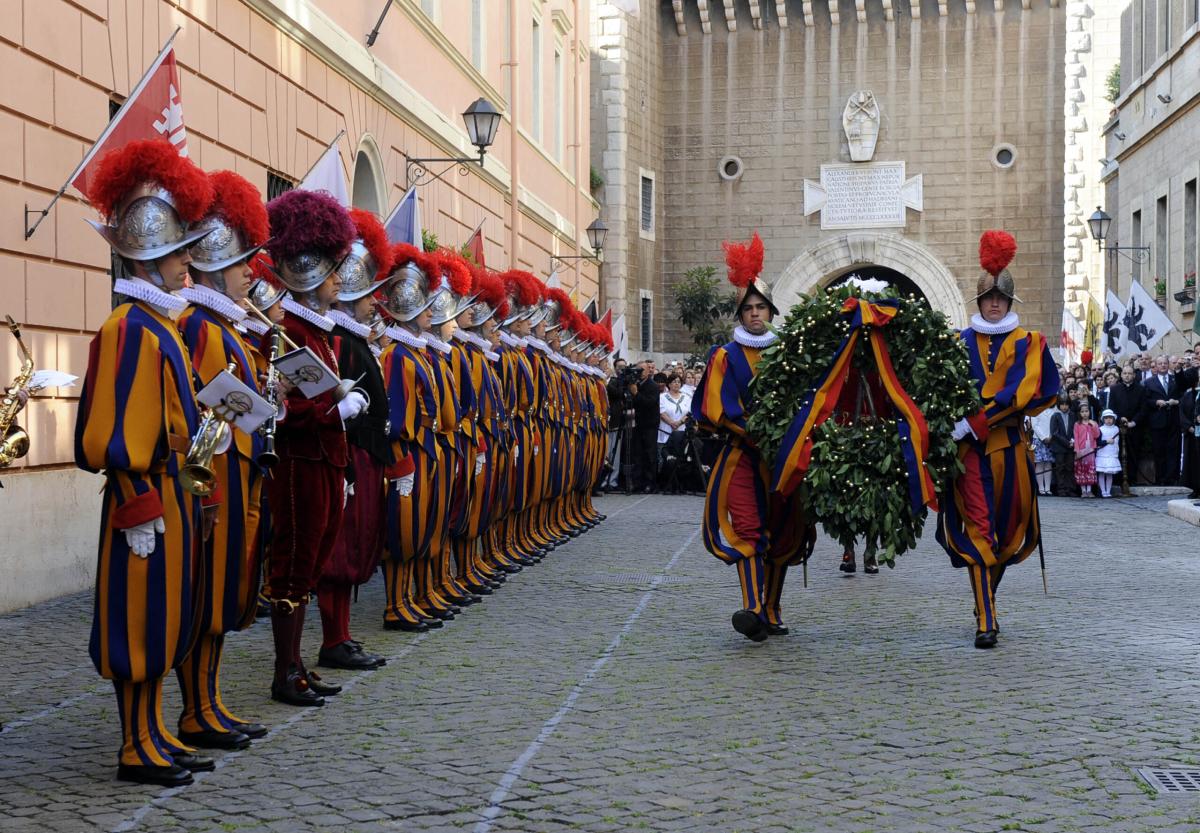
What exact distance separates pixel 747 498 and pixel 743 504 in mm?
39

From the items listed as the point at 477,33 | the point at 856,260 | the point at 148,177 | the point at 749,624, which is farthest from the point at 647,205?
the point at 148,177

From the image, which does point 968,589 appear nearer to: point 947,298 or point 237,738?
point 237,738

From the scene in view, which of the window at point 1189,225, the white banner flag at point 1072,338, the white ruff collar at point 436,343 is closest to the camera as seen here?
the white ruff collar at point 436,343

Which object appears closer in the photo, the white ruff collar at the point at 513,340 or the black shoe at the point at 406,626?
the black shoe at the point at 406,626

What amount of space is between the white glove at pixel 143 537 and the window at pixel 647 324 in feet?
120

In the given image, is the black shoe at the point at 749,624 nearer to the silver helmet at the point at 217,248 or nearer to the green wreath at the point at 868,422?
the green wreath at the point at 868,422

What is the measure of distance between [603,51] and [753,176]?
561cm

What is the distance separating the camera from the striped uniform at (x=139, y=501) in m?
5.37

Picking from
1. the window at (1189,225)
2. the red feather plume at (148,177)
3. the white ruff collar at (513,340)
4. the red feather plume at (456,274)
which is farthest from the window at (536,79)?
the red feather plume at (148,177)

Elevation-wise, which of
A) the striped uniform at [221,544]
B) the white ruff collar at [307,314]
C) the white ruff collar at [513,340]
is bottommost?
the striped uniform at [221,544]

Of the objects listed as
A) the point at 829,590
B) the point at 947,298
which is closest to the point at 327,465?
the point at 829,590

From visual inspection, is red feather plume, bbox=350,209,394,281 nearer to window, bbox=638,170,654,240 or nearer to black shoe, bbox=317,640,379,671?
black shoe, bbox=317,640,379,671

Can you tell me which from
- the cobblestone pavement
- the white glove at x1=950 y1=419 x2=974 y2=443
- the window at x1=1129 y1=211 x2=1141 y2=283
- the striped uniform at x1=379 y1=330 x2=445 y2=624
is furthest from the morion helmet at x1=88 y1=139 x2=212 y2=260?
the window at x1=1129 y1=211 x2=1141 y2=283

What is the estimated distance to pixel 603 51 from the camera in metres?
39.7
